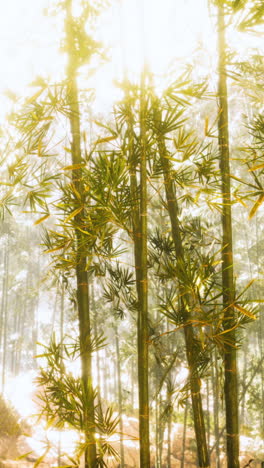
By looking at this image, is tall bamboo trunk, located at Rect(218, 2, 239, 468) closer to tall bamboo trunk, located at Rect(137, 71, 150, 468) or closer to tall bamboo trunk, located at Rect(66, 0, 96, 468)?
tall bamboo trunk, located at Rect(137, 71, 150, 468)

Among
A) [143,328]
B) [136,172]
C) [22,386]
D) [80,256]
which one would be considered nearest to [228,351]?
[143,328]

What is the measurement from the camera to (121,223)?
1593 mm

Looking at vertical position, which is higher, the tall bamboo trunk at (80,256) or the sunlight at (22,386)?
the tall bamboo trunk at (80,256)

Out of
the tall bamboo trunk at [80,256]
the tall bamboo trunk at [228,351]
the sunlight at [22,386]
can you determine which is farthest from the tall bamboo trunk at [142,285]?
the sunlight at [22,386]

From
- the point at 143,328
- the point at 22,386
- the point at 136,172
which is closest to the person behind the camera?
the point at 143,328

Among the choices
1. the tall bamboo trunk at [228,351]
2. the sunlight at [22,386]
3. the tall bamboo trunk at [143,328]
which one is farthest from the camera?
the sunlight at [22,386]

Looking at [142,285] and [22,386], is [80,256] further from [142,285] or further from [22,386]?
[22,386]

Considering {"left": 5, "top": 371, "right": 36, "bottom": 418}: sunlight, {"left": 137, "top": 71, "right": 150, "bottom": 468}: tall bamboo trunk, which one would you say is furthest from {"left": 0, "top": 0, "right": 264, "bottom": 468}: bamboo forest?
{"left": 5, "top": 371, "right": 36, "bottom": 418}: sunlight

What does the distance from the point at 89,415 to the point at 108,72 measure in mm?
1598

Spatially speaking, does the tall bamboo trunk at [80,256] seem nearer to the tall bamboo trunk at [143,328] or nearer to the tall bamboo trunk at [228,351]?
the tall bamboo trunk at [143,328]

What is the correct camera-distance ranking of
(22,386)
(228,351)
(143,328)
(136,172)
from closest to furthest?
(143,328)
(228,351)
(136,172)
(22,386)

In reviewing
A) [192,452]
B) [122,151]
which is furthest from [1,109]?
[192,452]

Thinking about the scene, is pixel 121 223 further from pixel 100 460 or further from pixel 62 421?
pixel 100 460

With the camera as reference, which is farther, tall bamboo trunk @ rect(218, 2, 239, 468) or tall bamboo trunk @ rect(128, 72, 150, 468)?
tall bamboo trunk @ rect(218, 2, 239, 468)
